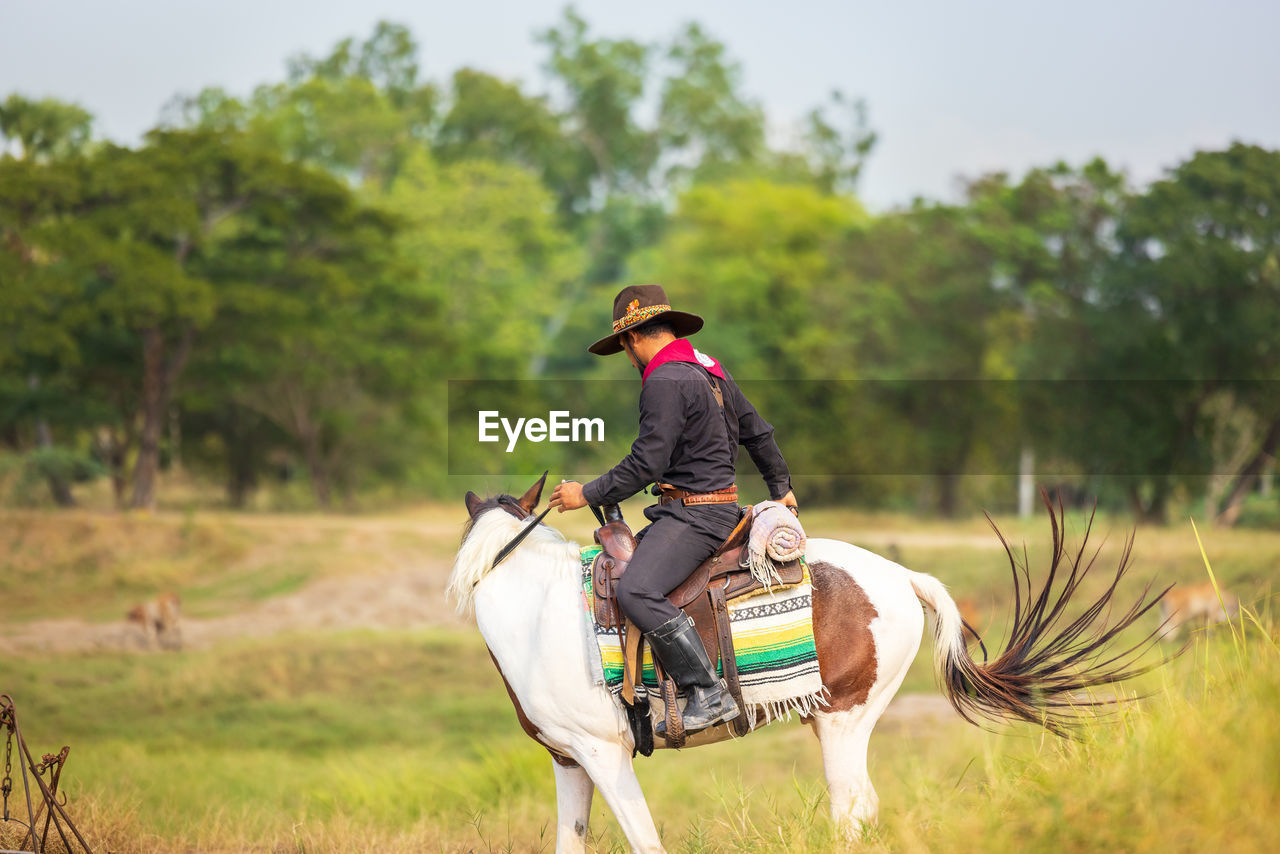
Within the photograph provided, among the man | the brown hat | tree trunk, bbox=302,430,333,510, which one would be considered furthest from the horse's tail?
tree trunk, bbox=302,430,333,510

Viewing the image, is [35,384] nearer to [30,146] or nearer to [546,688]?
[30,146]

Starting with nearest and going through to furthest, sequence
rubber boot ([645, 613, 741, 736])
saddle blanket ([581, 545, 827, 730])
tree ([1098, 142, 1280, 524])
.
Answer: rubber boot ([645, 613, 741, 736]) < saddle blanket ([581, 545, 827, 730]) < tree ([1098, 142, 1280, 524])

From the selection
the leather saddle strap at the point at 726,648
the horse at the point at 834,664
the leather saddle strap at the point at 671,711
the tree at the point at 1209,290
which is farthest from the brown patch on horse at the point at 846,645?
the tree at the point at 1209,290

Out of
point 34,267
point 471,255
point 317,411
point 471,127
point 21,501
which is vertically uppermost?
point 471,127

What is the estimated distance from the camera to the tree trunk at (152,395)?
79.9 feet

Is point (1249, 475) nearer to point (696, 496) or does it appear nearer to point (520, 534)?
point (696, 496)

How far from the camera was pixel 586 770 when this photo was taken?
178 inches

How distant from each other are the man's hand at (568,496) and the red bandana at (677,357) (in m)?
0.52

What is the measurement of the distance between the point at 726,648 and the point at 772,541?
0.48m

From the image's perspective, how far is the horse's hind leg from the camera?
175 inches

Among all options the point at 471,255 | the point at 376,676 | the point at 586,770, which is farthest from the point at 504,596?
the point at 471,255

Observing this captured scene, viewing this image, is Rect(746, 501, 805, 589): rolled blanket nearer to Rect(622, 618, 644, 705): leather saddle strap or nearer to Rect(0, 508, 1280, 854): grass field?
Rect(622, 618, 644, 705): leather saddle strap

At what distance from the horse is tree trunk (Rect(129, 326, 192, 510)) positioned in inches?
862

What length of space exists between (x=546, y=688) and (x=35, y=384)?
25136mm
